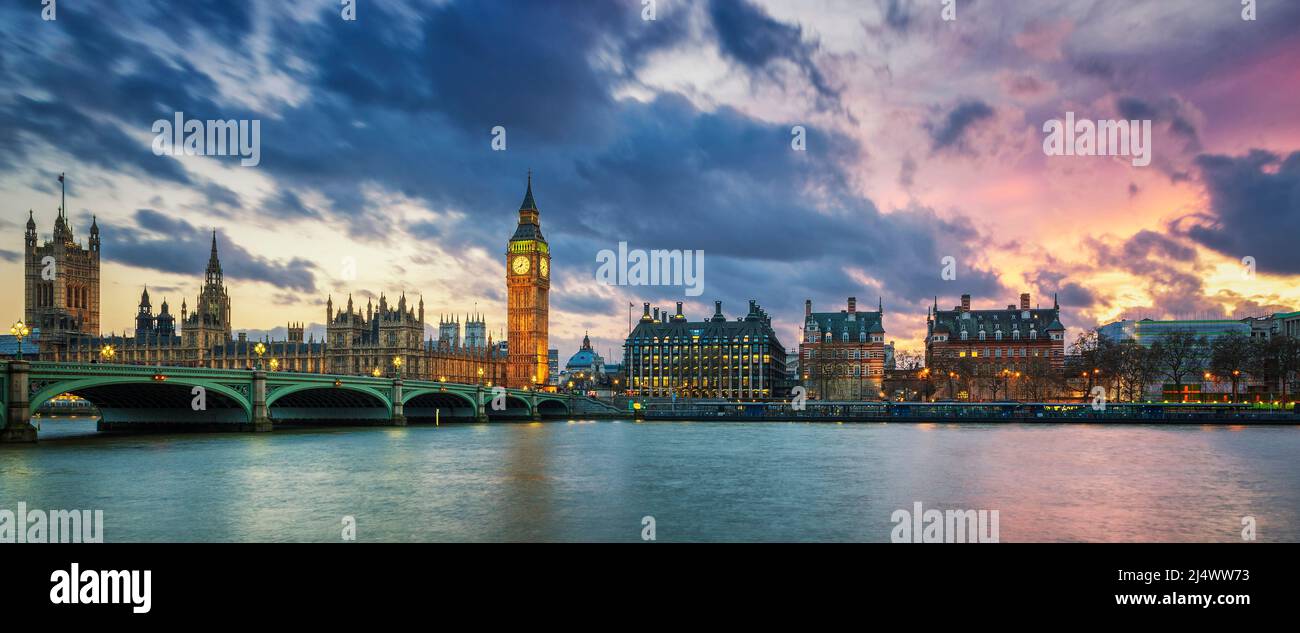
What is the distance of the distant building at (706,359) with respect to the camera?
178 metres

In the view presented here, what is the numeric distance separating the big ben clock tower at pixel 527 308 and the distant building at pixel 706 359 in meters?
21.8

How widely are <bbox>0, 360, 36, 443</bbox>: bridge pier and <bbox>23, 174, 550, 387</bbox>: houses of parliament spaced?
308 ft

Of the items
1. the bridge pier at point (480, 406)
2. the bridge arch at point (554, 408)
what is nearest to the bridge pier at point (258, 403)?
the bridge pier at point (480, 406)

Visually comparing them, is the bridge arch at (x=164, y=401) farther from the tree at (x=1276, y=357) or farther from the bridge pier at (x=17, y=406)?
the tree at (x=1276, y=357)

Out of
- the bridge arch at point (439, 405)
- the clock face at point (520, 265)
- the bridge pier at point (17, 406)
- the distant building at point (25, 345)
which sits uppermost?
the clock face at point (520, 265)

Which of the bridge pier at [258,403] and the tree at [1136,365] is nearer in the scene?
the bridge pier at [258,403]

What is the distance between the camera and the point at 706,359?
181 m

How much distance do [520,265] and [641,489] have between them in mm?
151021

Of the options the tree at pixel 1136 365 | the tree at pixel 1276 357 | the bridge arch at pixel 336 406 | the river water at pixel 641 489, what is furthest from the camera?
the tree at pixel 1136 365

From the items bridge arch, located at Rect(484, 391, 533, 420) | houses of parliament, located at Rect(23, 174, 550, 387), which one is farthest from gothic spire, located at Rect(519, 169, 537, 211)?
bridge arch, located at Rect(484, 391, 533, 420)

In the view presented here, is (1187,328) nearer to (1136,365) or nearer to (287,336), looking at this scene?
(1136,365)

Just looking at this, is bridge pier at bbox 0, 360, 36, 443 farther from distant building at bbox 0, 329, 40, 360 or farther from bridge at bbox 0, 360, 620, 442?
distant building at bbox 0, 329, 40, 360

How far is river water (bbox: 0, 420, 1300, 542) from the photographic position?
2175 centimetres
